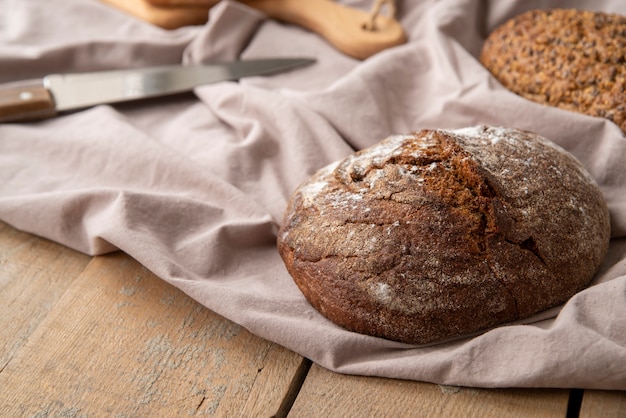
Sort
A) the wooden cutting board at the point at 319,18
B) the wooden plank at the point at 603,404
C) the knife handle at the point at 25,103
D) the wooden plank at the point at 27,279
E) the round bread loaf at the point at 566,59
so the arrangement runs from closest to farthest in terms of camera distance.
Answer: the wooden plank at the point at 603,404
the wooden plank at the point at 27,279
the round bread loaf at the point at 566,59
the knife handle at the point at 25,103
the wooden cutting board at the point at 319,18

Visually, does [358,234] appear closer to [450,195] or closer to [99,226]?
[450,195]

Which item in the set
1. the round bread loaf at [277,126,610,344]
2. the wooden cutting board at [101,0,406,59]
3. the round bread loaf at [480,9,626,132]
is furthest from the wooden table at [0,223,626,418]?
the wooden cutting board at [101,0,406,59]

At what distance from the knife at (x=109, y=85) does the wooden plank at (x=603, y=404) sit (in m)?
1.39

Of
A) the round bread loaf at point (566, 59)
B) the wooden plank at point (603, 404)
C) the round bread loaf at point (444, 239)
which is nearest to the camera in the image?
the wooden plank at point (603, 404)

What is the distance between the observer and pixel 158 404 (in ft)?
4.14

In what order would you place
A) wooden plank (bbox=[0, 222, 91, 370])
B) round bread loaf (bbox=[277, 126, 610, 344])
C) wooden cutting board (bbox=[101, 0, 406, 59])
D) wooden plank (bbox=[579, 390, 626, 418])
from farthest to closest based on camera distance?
wooden cutting board (bbox=[101, 0, 406, 59]) → wooden plank (bbox=[0, 222, 91, 370]) → round bread loaf (bbox=[277, 126, 610, 344]) → wooden plank (bbox=[579, 390, 626, 418])

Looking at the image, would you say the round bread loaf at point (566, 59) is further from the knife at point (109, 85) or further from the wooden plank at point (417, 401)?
the wooden plank at point (417, 401)

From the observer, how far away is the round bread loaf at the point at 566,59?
177 centimetres

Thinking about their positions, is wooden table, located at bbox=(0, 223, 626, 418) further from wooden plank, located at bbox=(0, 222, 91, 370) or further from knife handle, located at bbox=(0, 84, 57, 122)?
knife handle, located at bbox=(0, 84, 57, 122)

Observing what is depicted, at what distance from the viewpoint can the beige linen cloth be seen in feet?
4.22

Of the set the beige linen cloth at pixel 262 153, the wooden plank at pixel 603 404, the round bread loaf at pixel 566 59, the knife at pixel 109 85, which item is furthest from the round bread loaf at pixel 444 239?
the knife at pixel 109 85

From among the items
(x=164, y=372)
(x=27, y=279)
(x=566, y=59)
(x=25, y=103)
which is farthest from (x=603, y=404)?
(x=25, y=103)

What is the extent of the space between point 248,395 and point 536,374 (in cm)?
52

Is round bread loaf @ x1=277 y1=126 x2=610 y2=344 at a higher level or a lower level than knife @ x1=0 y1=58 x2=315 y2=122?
higher
